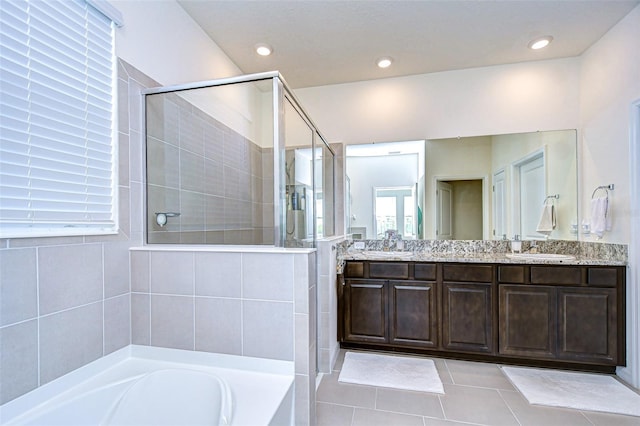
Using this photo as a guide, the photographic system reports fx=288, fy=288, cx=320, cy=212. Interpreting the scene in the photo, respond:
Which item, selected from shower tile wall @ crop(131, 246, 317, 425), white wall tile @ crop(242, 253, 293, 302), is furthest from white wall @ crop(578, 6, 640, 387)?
white wall tile @ crop(242, 253, 293, 302)

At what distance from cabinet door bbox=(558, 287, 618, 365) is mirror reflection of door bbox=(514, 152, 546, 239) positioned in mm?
680

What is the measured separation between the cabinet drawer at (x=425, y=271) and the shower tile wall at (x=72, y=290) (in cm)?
214

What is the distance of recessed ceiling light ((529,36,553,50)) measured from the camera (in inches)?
95.7

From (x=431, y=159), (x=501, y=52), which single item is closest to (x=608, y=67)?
(x=501, y=52)

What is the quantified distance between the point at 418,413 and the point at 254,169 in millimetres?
1879

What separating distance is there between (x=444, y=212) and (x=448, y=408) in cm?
174

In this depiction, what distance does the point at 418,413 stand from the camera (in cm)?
180

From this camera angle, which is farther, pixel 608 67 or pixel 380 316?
pixel 380 316

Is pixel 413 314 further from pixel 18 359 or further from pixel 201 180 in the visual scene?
pixel 18 359

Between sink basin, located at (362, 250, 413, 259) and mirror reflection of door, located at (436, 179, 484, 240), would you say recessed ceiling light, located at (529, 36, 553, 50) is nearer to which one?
mirror reflection of door, located at (436, 179, 484, 240)

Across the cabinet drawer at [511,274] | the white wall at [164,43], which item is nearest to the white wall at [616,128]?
the cabinet drawer at [511,274]

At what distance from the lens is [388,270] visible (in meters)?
2.58

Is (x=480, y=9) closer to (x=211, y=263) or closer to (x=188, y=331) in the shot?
(x=211, y=263)

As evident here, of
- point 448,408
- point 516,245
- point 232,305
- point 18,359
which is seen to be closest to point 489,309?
point 516,245
